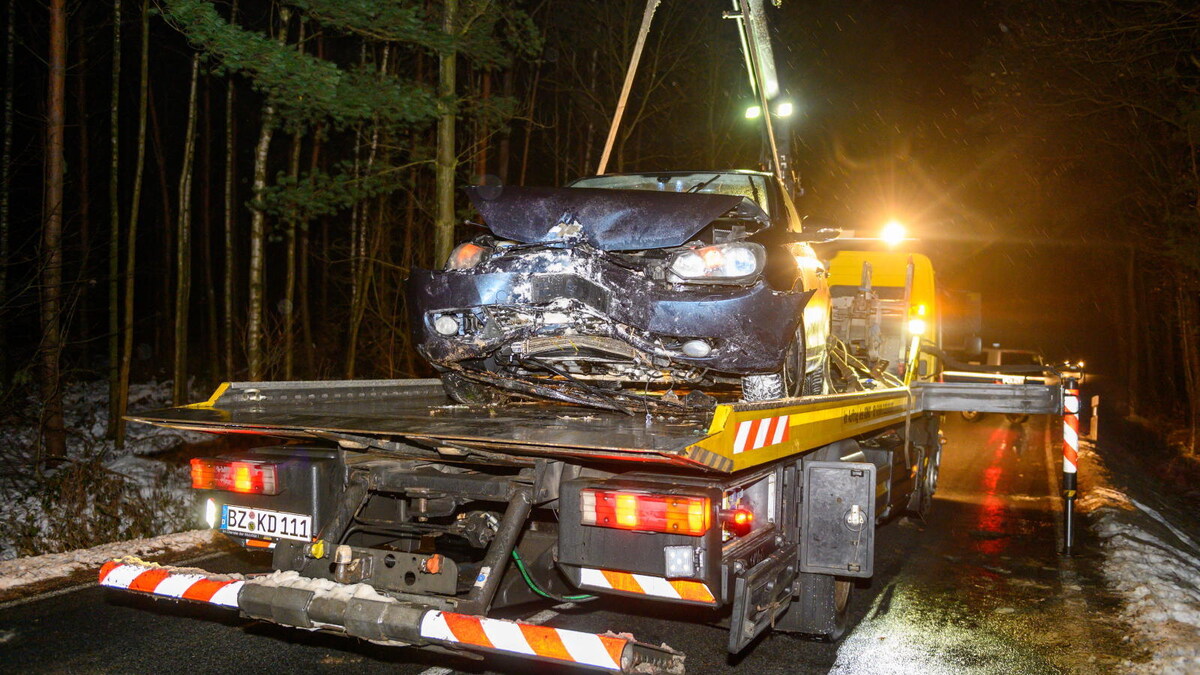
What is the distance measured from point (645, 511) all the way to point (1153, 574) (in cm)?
497

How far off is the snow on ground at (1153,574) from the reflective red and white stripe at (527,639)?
3.21 metres

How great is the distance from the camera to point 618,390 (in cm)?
512

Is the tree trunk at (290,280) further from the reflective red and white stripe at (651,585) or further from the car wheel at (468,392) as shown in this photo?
the reflective red and white stripe at (651,585)

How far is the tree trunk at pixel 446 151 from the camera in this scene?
11.0 m

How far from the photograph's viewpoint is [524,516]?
3.84m

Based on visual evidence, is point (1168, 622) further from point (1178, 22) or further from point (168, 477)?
point (168, 477)

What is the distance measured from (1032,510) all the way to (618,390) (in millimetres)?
6743

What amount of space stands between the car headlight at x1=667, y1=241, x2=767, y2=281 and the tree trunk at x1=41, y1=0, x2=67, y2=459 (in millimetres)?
8172

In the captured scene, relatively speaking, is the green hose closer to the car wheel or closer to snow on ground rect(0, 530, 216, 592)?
the car wheel

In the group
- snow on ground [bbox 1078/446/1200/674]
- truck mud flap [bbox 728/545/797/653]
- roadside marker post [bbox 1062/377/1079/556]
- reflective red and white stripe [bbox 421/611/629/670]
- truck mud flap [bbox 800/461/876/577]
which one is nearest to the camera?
reflective red and white stripe [bbox 421/611/629/670]

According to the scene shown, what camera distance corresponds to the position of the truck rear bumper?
3.27 m

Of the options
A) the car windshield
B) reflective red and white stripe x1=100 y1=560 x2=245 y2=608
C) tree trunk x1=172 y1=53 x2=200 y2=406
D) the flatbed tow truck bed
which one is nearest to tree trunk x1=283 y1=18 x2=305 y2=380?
tree trunk x1=172 y1=53 x2=200 y2=406

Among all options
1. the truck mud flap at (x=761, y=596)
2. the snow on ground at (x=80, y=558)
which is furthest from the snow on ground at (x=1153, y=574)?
the snow on ground at (x=80, y=558)

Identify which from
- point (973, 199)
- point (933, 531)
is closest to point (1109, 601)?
point (933, 531)
